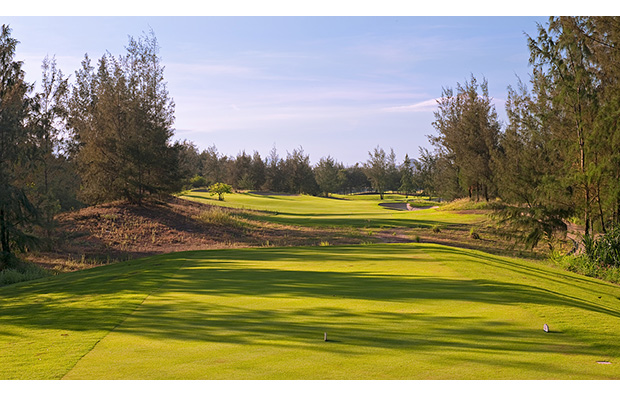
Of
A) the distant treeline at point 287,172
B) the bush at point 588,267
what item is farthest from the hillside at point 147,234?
the distant treeline at point 287,172

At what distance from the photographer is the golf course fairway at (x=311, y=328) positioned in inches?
193

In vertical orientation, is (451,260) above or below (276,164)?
below

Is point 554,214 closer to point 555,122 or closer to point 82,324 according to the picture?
point 555,122

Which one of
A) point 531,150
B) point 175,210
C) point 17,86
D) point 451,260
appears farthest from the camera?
point 175,210

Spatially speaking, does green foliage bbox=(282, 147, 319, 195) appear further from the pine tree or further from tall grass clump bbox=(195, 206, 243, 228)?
the pine tree

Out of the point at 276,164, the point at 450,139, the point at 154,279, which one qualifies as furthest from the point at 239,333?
the point at 276,164

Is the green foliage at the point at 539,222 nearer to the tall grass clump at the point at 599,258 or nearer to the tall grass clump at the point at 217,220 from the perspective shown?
the tall grass clump at the point at 599,258

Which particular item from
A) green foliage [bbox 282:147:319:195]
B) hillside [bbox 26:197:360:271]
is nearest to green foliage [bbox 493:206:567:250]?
hillside [bbox 26:197:360:271]

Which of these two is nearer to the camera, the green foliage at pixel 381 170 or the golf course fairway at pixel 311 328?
the golf course fairway at pixel 311 328

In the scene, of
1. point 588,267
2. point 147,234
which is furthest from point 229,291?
point 147,234

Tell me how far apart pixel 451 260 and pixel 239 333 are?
8.49 m

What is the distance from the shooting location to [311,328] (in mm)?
6473

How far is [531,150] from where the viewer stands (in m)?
28.1

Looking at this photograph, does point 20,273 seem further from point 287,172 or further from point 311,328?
point 287,172
